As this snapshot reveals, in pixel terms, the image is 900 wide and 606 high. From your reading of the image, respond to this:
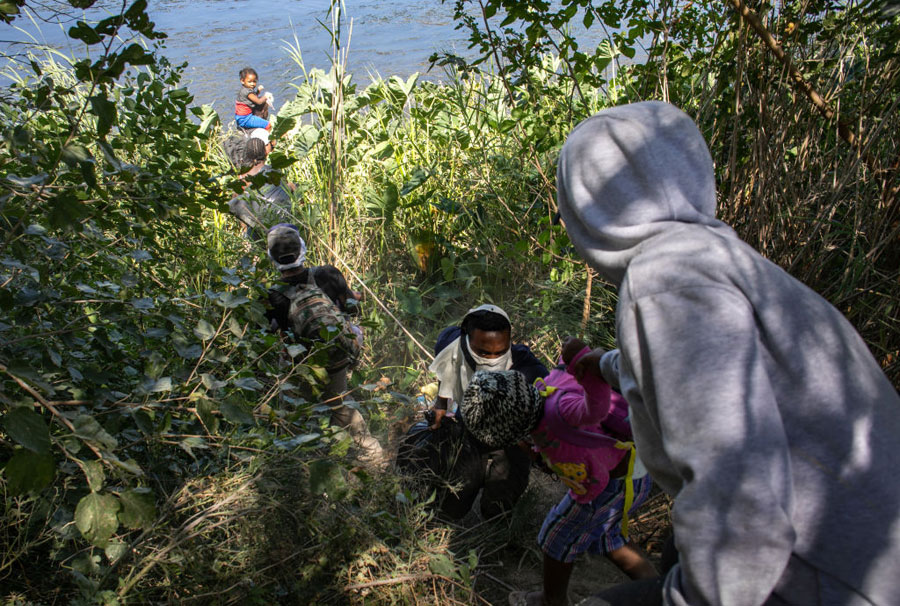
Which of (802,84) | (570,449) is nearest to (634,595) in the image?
(570,449)

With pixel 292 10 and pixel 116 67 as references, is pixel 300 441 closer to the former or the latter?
pixel 116 67

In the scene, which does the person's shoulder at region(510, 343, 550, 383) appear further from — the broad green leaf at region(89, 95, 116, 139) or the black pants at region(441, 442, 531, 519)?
the broad green leaf at region(89, 95, 116, 139)

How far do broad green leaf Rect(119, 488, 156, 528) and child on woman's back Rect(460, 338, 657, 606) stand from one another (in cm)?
110

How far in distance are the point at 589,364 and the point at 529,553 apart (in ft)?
4.42

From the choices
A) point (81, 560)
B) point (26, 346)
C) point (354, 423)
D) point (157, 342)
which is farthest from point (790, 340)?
point (354, 423)

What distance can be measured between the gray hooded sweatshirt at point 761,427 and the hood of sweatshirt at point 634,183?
7cm

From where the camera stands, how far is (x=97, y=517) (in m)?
1.37

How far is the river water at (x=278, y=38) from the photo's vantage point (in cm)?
984

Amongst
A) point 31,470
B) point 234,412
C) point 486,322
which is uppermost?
point 31,470

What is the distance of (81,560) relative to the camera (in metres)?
1.75

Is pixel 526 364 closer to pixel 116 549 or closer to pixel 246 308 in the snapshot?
pixel 246 308

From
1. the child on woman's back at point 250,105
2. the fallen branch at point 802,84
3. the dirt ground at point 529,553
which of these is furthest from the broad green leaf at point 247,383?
the child on woman's back at point 250,105

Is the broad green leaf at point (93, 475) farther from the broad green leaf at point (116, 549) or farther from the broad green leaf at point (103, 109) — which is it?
the broad green leaf at point (103, 109)

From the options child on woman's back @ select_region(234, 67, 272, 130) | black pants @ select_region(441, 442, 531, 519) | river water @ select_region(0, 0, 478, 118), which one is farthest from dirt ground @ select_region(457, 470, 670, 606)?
river water @ select_region(0, 0, 478, 118)
